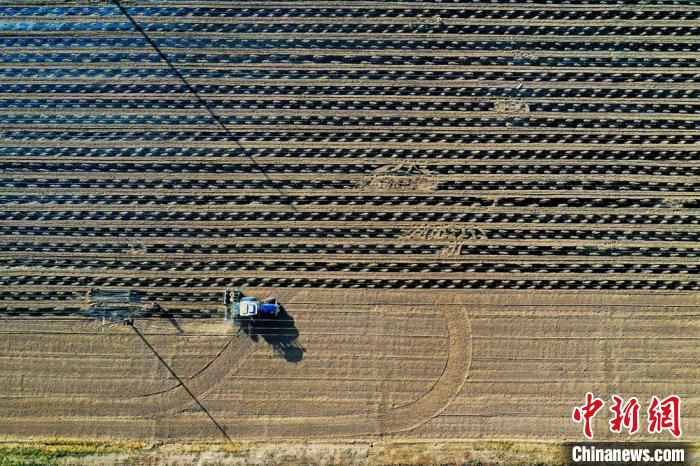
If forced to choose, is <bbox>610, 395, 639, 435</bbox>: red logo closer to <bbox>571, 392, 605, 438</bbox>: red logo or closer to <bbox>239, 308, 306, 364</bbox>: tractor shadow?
<bbox>571, 392, 605, 438</bbox>: red logo

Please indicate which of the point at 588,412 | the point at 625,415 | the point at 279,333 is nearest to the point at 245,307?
the point at 279,333

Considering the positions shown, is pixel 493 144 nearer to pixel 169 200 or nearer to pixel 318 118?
pixel 318 118

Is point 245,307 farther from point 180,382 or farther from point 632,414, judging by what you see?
point 632,414

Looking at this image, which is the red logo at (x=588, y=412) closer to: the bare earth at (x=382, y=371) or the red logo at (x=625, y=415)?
the bare earth at (x=382, y=371)

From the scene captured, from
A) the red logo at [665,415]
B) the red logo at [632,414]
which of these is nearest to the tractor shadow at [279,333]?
the red logo at [632,414]

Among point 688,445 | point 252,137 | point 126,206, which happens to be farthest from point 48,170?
point 688,445
